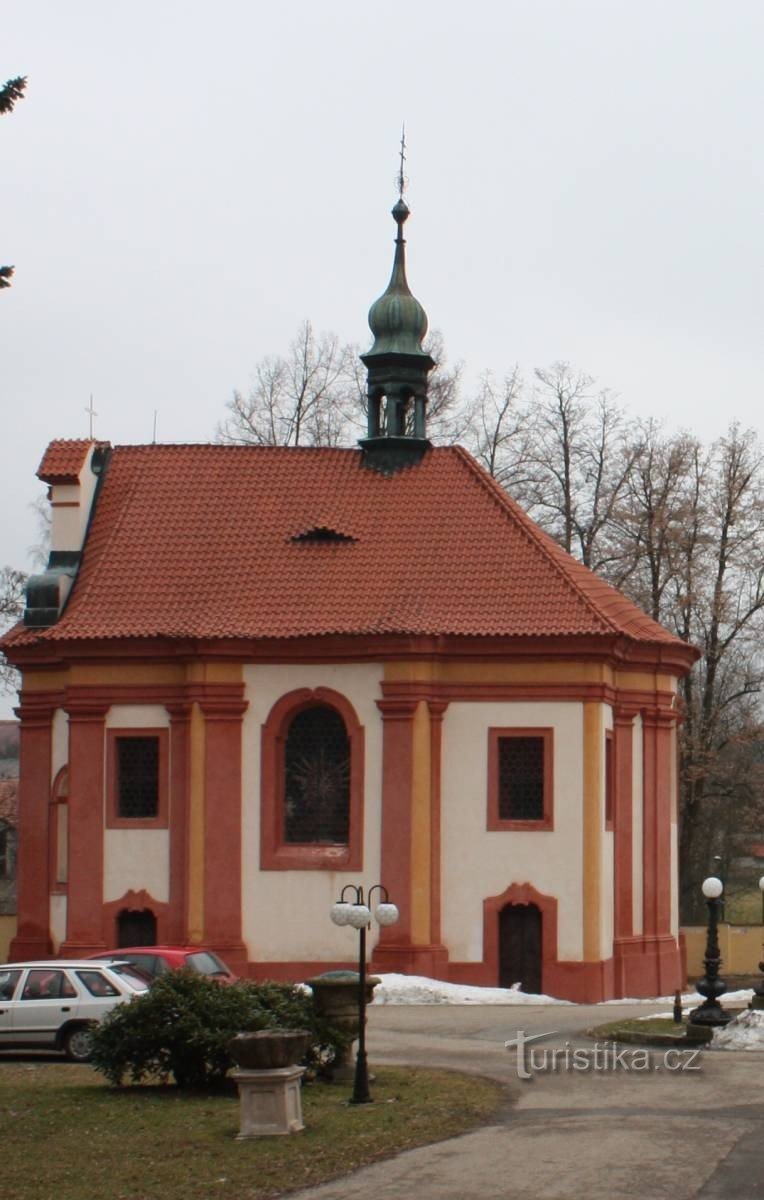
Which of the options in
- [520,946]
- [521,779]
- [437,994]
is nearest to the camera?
[437,994]

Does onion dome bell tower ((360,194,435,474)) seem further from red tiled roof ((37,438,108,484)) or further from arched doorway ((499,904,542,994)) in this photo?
arched doorway ((499,904,542,994))

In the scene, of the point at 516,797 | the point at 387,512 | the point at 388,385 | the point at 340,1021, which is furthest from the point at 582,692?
the point at 340,1021

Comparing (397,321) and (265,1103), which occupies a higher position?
(397,321)

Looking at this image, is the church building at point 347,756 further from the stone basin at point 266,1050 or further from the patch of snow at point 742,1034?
the stone basin at point 266,1050

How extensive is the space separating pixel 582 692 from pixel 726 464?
1682 cm

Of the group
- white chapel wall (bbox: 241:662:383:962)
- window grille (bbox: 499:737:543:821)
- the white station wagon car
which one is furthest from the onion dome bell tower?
the white station wagon car

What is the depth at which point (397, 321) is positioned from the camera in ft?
131

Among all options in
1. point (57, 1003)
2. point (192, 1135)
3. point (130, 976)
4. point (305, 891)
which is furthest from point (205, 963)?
point (305, 891)

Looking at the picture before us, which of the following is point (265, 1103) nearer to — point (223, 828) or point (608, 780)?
point (223, 828)

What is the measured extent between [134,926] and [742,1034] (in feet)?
50.3

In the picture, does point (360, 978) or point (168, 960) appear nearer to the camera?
point (360, 978)

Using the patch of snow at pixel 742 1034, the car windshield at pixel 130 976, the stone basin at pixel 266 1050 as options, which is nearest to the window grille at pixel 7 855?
the car windshield at pixel 130 976

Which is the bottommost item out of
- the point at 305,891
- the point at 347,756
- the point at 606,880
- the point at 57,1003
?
the point at 57,1003

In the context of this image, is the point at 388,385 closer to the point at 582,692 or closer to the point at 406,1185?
the point at 582,692
